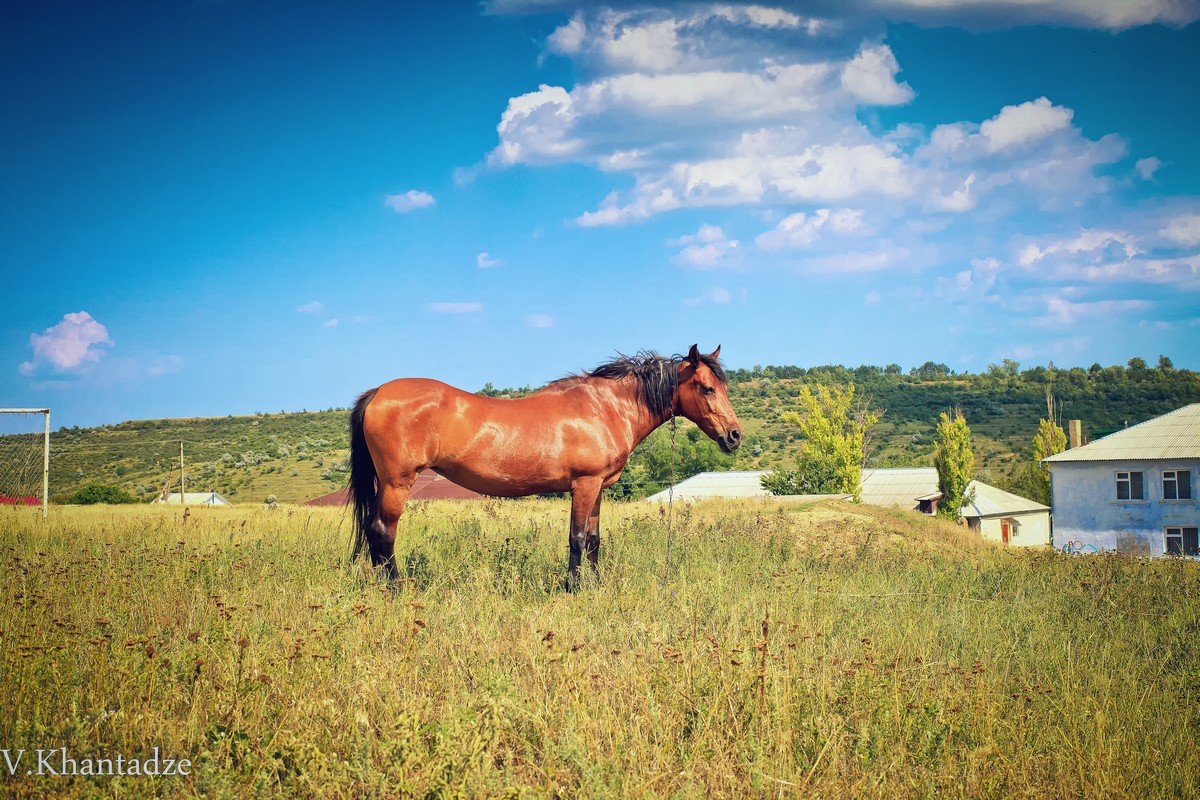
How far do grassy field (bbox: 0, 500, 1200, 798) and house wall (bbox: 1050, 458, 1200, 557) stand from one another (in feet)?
136

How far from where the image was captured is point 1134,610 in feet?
27.4

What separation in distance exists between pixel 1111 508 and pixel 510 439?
46800 mm

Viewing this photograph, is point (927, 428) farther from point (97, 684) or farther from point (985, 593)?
point (97, 684)

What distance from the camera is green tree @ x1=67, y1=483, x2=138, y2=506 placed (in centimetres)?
3098

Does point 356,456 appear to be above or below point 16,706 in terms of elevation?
above

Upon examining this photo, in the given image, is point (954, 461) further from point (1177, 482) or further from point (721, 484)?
point (721, 484)

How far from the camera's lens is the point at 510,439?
7.93 meters

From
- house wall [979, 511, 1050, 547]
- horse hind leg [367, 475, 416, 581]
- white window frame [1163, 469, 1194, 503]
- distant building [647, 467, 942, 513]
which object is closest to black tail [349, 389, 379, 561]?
horse hind leg [367, 475, 416, 581]

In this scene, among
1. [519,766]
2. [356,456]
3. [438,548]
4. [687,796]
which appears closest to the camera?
[687,796]

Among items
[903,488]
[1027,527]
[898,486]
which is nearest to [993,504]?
[1027,527]

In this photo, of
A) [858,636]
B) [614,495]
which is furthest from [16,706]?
[614,495]

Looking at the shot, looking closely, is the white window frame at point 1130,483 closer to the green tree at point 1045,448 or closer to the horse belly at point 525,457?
the green tree at point 1045,448

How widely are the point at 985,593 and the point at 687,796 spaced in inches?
266

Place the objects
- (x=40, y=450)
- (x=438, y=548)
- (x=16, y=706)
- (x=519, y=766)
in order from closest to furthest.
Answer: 1. (x=519, y=766)
2. (x=16, y=706)
3. (x=438, y=548)
4. (x=40, y=450)
